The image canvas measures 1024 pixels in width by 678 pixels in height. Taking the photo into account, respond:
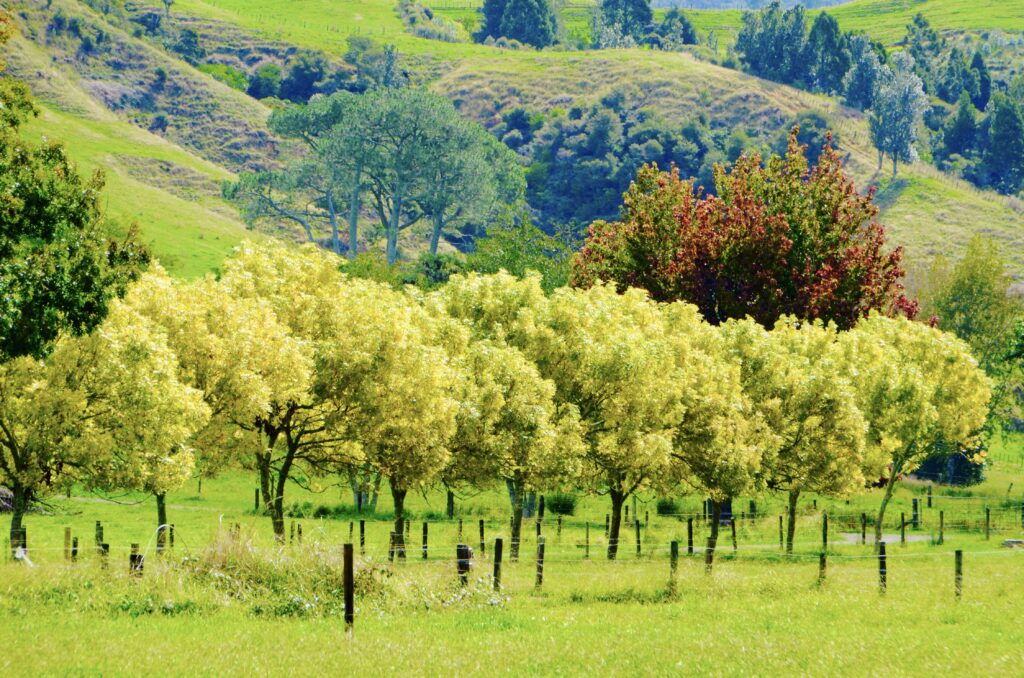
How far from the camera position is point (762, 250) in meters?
65.7

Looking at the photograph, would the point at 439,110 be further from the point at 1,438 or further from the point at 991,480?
the point at 1,438

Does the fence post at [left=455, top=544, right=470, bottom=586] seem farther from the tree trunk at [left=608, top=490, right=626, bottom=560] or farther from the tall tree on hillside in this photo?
the tree trunk at [left=608, top=490, right=626, bottom=560]

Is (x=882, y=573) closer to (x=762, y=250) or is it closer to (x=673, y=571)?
(x=673, y=571)

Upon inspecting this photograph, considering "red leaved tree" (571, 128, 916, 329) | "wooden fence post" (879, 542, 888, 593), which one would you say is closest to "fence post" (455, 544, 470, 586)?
"wooden fence post" (879, 542, 888, 593)

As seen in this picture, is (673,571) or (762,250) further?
(762,250)

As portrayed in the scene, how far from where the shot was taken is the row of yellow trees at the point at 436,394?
125 feet

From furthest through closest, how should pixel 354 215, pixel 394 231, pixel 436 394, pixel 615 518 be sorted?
pixel 354 215, pixel 394 231, pixel 615 518, pixel 436 394

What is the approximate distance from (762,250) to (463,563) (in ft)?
137

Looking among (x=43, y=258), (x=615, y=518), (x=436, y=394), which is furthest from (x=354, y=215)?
(x=43, y=258)

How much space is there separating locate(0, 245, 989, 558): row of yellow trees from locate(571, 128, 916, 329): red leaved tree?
31.1 ft

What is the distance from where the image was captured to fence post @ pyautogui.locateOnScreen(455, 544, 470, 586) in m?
28.9

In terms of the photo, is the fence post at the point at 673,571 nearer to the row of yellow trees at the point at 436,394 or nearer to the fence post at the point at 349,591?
the fence post at the point at 349,591

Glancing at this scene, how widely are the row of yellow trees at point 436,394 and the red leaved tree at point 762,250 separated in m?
9.48

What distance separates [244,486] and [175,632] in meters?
54.7
